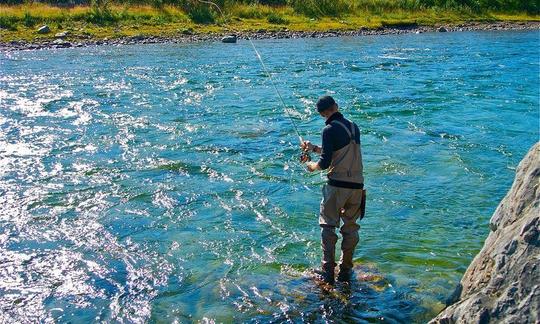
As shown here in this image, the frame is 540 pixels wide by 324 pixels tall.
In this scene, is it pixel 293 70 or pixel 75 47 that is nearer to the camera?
pixel 293 70

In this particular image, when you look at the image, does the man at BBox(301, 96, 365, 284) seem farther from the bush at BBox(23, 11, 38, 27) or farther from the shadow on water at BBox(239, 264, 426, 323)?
the bush at BBox(23, 11, 38, 27)

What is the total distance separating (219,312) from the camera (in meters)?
7.87

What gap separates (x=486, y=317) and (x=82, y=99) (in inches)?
789

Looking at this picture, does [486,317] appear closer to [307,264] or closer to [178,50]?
[307,264]

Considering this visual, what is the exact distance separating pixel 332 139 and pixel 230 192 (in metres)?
5.21

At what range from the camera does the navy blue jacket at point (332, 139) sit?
773 centimetres

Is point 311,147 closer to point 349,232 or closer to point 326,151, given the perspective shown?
point 326,151

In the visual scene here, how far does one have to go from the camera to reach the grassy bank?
47134 millimetres

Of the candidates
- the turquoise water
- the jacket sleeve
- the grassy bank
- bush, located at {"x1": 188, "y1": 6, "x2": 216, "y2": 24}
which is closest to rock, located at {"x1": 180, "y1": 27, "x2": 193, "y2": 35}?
the grassy bank

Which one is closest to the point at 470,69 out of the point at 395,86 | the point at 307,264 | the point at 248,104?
the point at 395,86

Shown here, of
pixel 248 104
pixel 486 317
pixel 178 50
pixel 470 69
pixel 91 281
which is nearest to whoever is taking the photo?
pixel 486 317

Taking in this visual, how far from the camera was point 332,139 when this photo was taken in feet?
25.5

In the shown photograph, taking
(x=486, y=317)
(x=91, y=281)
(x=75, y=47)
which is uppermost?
(x=486, y=317)

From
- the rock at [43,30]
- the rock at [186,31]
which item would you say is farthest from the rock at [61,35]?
the rock at [186,31]
